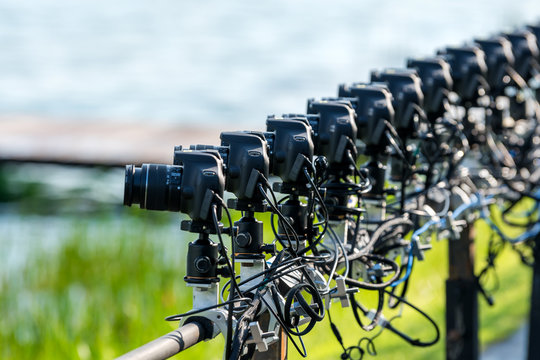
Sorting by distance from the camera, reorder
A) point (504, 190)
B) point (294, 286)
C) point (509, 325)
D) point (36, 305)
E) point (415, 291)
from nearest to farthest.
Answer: point (294, 286), point (504, 190), point (36, 305), point (415, 291), point (509, 325)

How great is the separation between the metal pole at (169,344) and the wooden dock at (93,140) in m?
7.45

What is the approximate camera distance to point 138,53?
27625 millimetres

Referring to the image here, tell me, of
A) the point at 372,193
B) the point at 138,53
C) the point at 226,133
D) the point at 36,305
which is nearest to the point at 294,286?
the point at 226,133

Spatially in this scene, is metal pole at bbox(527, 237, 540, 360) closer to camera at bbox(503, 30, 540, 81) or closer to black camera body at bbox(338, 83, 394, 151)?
camera at bbox(503, 30, 540, 81)

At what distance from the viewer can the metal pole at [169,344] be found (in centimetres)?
225

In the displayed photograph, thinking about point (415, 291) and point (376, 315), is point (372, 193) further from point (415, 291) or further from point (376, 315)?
point (415, 291)

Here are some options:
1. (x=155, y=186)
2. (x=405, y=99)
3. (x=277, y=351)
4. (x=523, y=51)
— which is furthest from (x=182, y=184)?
(x=523, y=51)

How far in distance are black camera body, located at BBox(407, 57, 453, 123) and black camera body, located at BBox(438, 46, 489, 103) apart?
41 centimetres

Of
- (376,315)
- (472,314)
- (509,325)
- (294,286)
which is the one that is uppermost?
(294,286)

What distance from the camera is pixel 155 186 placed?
8.66 ft

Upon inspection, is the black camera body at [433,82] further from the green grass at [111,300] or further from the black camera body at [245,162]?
the black camera body at [245,162]

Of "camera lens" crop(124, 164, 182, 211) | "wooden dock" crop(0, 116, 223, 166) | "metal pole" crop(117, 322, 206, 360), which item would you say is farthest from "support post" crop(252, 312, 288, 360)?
"wooden dock" crop(0, 116, 223, 166)

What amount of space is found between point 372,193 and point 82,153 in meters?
7.23

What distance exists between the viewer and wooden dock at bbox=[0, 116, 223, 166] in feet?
34.8
